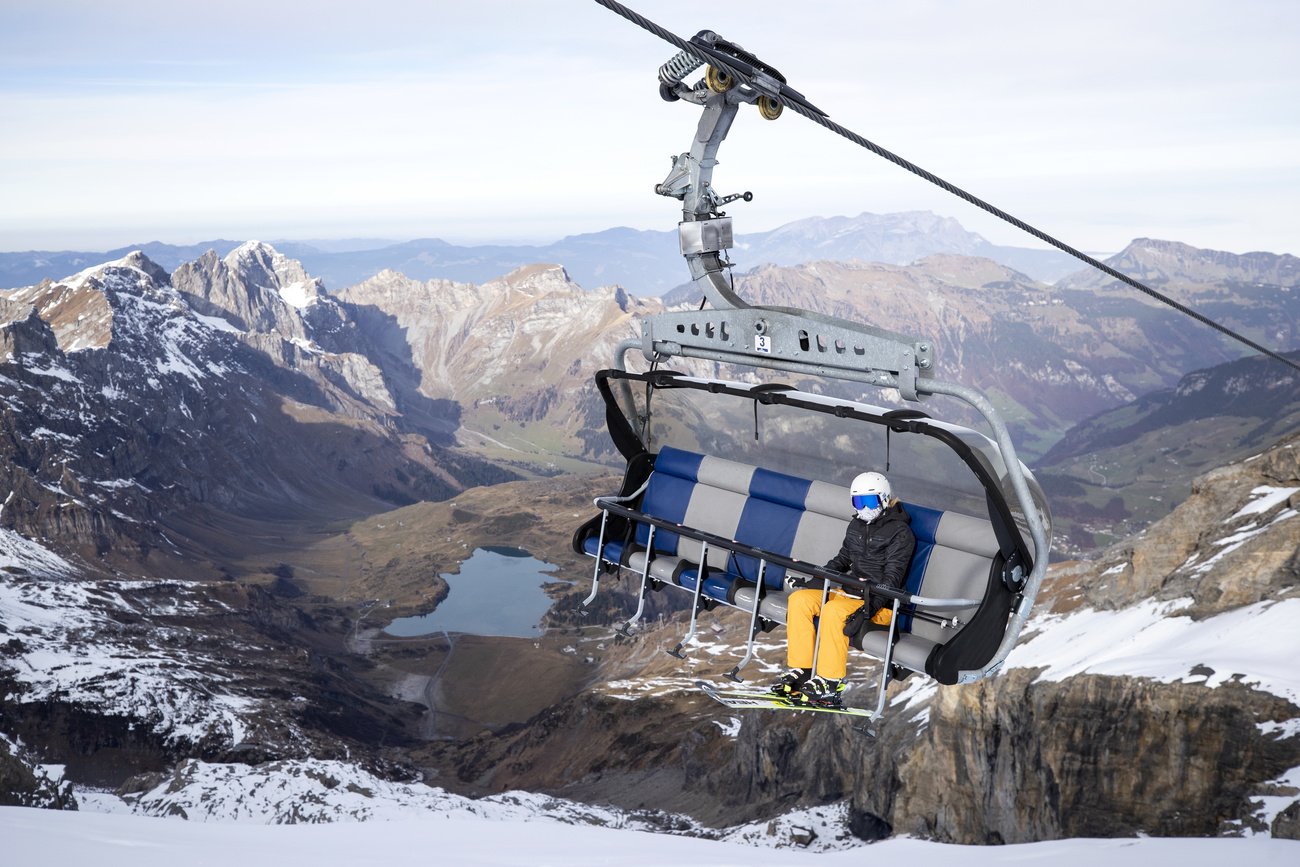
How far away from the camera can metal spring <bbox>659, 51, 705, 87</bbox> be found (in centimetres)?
948

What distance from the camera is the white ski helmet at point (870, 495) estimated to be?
32.7 feet

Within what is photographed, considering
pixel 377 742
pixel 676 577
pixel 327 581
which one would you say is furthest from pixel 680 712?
pixel 327 581

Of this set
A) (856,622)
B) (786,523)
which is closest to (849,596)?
(856,622)

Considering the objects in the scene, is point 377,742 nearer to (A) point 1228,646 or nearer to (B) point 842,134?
(A) point 1228,646

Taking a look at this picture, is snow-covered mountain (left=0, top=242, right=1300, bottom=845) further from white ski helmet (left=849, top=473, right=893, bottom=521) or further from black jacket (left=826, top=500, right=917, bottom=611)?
white ski helmet (left=849, top=473, right=893, bottom=521)

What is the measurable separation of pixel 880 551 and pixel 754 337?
2964mm

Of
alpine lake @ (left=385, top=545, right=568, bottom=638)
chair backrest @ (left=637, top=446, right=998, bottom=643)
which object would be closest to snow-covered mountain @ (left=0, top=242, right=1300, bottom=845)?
alpine lake @ (left=385, top=545, right=568, bottom=638)

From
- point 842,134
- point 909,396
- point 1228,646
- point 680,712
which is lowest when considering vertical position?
point 680,712

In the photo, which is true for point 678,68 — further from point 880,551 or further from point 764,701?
point 764,701

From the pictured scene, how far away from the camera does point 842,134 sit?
27.7 feet

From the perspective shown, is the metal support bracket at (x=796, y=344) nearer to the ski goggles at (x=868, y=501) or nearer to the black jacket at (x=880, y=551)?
the ski goggles at (x=868, y=501)

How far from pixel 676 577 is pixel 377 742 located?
390 feet

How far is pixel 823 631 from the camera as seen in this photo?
10234 mm

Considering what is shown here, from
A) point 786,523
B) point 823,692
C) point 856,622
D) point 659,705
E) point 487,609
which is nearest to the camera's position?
point 856,622
